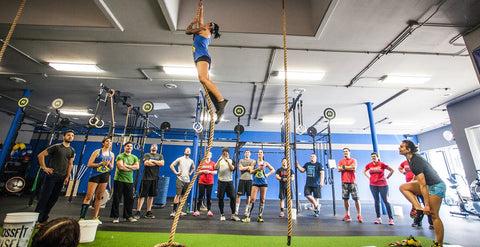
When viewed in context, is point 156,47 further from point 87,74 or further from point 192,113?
point 192,113

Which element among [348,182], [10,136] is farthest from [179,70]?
[10,136]

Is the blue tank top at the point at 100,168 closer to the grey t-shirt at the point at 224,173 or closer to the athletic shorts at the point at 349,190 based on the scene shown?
Result: the grey t-shirt at the point at 224,173

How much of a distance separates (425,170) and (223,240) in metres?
2.81

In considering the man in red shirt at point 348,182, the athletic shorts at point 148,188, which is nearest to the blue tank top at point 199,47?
the athletic shorts at point 148,188

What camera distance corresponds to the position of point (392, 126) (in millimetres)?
9117

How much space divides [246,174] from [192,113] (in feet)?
15.0

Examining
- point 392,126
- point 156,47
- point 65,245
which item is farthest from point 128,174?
point 392,126

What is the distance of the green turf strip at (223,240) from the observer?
2.47 meters

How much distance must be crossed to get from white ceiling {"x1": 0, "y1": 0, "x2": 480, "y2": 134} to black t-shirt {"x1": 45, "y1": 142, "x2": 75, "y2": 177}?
2.22 meters

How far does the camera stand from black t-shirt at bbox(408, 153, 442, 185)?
2475 mm

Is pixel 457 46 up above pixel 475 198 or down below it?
above

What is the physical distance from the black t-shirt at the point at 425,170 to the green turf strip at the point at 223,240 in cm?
99

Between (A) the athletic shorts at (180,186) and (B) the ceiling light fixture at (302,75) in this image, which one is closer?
(A) the athletic shorts at (180,186)

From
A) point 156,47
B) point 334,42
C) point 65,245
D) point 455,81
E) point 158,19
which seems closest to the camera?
point 65,245
